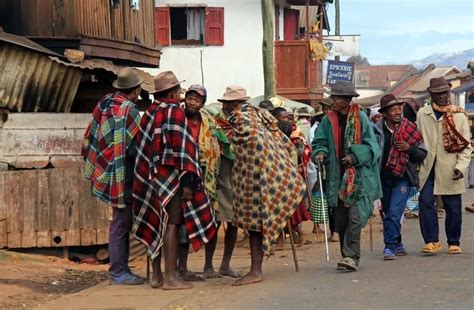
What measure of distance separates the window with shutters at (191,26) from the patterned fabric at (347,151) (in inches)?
771

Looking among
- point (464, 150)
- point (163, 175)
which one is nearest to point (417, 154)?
point (464, 150)

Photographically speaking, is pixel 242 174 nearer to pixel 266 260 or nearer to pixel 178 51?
pixel 266 260

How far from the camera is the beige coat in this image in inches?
428

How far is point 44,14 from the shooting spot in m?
13.9

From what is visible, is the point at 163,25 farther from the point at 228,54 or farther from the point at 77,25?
the point at 77,25

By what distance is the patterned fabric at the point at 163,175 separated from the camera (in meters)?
8.67

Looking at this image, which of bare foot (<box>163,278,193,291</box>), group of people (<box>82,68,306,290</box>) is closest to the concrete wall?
group of people (<box>82,68,306,290</box>)

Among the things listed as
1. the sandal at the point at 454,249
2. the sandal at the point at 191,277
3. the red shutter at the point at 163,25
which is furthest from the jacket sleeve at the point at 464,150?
the red shutter at the point at 163,25

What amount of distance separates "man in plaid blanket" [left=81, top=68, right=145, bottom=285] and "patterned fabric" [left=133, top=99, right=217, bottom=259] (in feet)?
0.61

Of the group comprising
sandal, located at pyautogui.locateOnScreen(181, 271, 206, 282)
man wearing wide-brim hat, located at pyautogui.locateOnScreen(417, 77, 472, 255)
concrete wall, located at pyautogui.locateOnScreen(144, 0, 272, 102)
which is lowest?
sandal, located at pyautogui.locateOnScreen(181, 271, 206, 282)

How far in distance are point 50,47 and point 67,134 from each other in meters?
1.97

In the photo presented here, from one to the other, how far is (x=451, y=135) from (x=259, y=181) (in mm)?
2848

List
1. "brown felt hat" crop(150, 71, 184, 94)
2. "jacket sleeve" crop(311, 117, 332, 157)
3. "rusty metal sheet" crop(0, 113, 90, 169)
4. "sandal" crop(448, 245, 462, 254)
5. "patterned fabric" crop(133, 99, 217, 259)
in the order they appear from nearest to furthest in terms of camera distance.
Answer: "patterned fabric" crop(133, 99, 217, 259)
"brown felt hat" crop(150, 71, 184, 94)
"jacket sleeve" crop(311, 117, 332, 157)
"sandal" crop(448, 245, 462, 254)
"rusty metal sheet" crop(0, 113, 90, 169)

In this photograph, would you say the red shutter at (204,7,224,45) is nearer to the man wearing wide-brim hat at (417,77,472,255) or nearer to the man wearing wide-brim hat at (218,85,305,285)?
the man wearing wide-brim hat at (417,77,472,255)
